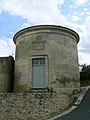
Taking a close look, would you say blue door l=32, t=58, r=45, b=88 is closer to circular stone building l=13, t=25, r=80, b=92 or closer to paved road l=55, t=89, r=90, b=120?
circular stone building l=13, t=25, r=80, b=92

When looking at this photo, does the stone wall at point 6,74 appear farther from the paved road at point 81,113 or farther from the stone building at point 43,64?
the paved road at point 81,113

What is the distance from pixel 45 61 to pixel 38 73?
1087mm

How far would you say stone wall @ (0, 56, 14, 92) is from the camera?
20.2m

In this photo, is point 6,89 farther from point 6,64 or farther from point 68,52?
point 68,52

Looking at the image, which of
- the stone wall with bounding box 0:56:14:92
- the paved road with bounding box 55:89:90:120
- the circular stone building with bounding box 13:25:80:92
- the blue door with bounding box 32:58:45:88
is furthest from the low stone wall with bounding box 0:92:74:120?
the stone wall with bounding box 0:56:14:92

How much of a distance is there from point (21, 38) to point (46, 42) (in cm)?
241

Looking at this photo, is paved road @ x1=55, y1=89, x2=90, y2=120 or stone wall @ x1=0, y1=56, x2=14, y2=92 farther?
stone wall @ x1=0, y1=56, x2=14, y2=92

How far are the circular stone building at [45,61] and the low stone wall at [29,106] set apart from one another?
293 cm

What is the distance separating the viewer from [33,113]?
15.8m

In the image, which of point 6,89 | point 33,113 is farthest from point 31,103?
point 6,89

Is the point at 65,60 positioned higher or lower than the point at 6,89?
higher

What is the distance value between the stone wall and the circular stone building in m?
0.61

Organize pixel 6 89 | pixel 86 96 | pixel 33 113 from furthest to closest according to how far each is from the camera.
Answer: pixel 6 89, pixel 86 96, pixel 33 113

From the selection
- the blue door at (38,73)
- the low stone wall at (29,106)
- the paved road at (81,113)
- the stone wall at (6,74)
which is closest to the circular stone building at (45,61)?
the blue door at (38,73)
